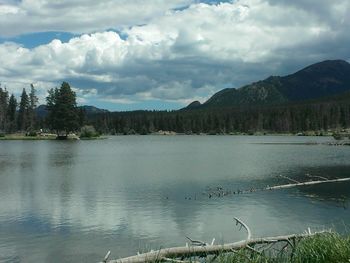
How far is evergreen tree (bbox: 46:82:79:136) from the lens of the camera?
168 metres

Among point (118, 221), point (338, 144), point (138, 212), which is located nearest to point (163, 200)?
point (138, 212)

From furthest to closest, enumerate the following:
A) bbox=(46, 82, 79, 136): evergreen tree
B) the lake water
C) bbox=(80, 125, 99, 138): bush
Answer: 1. bbox=(80, 125, 99, 138): bush
2. bbox=(46, 82, 79, 136): evergreen tree
3. the lake water

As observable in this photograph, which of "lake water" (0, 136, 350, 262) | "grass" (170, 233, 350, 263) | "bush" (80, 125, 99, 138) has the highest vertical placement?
"bush" (80, 125, 99, 138)

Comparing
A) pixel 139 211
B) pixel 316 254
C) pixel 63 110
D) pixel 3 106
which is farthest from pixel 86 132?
pixel 316 254

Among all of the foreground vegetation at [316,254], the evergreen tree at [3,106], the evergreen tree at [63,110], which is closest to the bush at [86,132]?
the evergreen tree at [63,110]

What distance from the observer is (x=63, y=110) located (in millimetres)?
168000

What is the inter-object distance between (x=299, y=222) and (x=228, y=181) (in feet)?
64.6

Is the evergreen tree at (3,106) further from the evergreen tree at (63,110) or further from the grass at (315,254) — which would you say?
the grass at (315,254)

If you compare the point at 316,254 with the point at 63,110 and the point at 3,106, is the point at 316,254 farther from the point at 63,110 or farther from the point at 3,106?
the point at 3,106

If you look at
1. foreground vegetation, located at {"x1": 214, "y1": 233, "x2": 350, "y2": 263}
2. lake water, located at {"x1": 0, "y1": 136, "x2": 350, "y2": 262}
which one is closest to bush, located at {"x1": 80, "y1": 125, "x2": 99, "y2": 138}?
lake water, located at {"x1": 0, "y1": 136, "x2": 350, "y2": 262}

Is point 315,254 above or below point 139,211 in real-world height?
above

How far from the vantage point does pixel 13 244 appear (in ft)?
75.3

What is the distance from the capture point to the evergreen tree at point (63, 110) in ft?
550

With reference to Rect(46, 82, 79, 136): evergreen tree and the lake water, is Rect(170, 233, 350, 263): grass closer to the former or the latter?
the lake water
